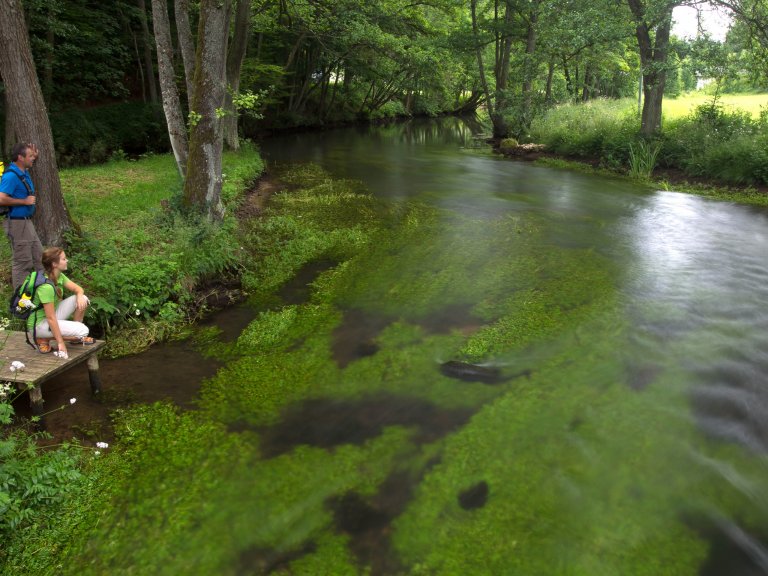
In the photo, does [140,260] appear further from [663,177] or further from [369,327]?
[663,177]

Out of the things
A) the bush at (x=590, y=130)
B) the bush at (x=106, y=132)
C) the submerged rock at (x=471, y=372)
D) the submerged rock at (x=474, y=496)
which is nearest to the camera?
the submerged rock at (x=474, y=496)

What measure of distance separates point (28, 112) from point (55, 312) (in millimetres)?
3449

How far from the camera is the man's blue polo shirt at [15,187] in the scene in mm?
6082

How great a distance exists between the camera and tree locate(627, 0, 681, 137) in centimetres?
1661

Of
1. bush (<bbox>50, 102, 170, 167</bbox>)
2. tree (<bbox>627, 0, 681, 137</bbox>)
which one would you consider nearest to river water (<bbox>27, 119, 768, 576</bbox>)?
tree (<bbox>627, 0, 681, 137</bbox>)

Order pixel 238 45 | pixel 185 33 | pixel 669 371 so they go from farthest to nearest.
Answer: pixel 238 45 → pixel 185 33 → pixel 669 371

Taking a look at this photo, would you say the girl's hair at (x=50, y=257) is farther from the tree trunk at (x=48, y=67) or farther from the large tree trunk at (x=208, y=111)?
the tree trunk at (x=48, y=67)

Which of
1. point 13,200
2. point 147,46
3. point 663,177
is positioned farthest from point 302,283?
point 147,46

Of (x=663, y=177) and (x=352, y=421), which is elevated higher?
(x=663, y=177)

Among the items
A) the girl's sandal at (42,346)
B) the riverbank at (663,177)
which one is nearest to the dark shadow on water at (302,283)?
the girl's sandal at (42,346)

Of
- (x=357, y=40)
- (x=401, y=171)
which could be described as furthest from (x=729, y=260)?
(x=357, y=40)

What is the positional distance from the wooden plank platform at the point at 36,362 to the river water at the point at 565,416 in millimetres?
670

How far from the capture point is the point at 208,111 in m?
9.81

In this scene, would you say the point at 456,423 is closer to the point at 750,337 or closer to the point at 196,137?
the point at 750,337
